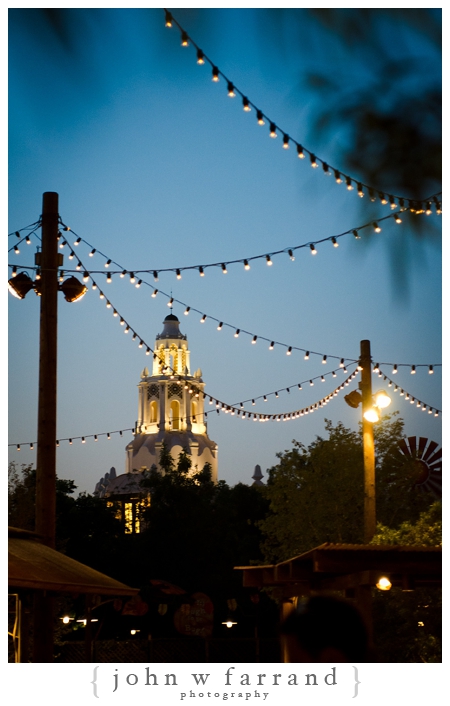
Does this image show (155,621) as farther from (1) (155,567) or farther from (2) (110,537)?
(2) (110,537)

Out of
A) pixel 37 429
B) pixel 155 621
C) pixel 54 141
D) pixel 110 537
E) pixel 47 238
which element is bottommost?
pixel 155 621

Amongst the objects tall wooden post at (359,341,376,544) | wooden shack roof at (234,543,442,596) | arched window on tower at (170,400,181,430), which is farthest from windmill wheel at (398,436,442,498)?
arched window on tower at (170,400,181,430)

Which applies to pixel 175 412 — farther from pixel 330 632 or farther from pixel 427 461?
pixel 330 632

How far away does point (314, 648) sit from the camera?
2.50m

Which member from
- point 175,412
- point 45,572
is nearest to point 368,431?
point 45,572

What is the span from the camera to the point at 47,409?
977 centimetres

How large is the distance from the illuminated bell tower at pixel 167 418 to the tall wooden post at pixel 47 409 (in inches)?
3120

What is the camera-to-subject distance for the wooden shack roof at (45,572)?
742cm

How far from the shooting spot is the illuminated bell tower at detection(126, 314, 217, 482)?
3590 inches

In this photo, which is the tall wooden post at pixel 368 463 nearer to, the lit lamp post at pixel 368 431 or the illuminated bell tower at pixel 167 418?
the lit lamp post at pixel 368 431

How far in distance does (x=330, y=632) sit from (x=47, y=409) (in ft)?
25.1
